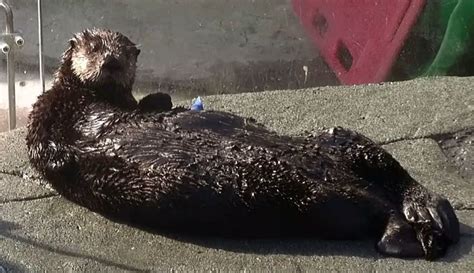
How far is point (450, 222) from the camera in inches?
119

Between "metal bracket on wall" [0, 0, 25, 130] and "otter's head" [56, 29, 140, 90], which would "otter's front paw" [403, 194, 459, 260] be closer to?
"otter's head" [56, 29, 140, 90]

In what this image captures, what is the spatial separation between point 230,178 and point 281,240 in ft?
1.09

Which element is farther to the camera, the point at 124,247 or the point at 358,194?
the point at 124,247

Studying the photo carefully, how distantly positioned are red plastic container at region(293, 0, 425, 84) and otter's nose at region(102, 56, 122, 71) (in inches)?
104

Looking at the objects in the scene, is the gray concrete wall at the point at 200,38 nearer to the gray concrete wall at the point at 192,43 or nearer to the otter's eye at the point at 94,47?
the gray concrete wall at the point at 192,43

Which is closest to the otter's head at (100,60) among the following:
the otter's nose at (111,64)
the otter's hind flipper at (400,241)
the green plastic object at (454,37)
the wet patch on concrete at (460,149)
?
the otter's nose at (111,64)

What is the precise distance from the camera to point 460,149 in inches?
150

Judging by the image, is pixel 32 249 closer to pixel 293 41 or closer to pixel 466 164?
pixel 466 164

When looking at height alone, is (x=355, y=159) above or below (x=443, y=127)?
above

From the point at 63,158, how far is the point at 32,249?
0.32 meters

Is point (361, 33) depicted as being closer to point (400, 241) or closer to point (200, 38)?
point (200, 38)

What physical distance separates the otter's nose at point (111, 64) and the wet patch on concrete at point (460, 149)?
1383mm

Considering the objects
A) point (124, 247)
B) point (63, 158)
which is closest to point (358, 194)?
point (124, 247)

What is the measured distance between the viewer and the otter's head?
10.8ft
